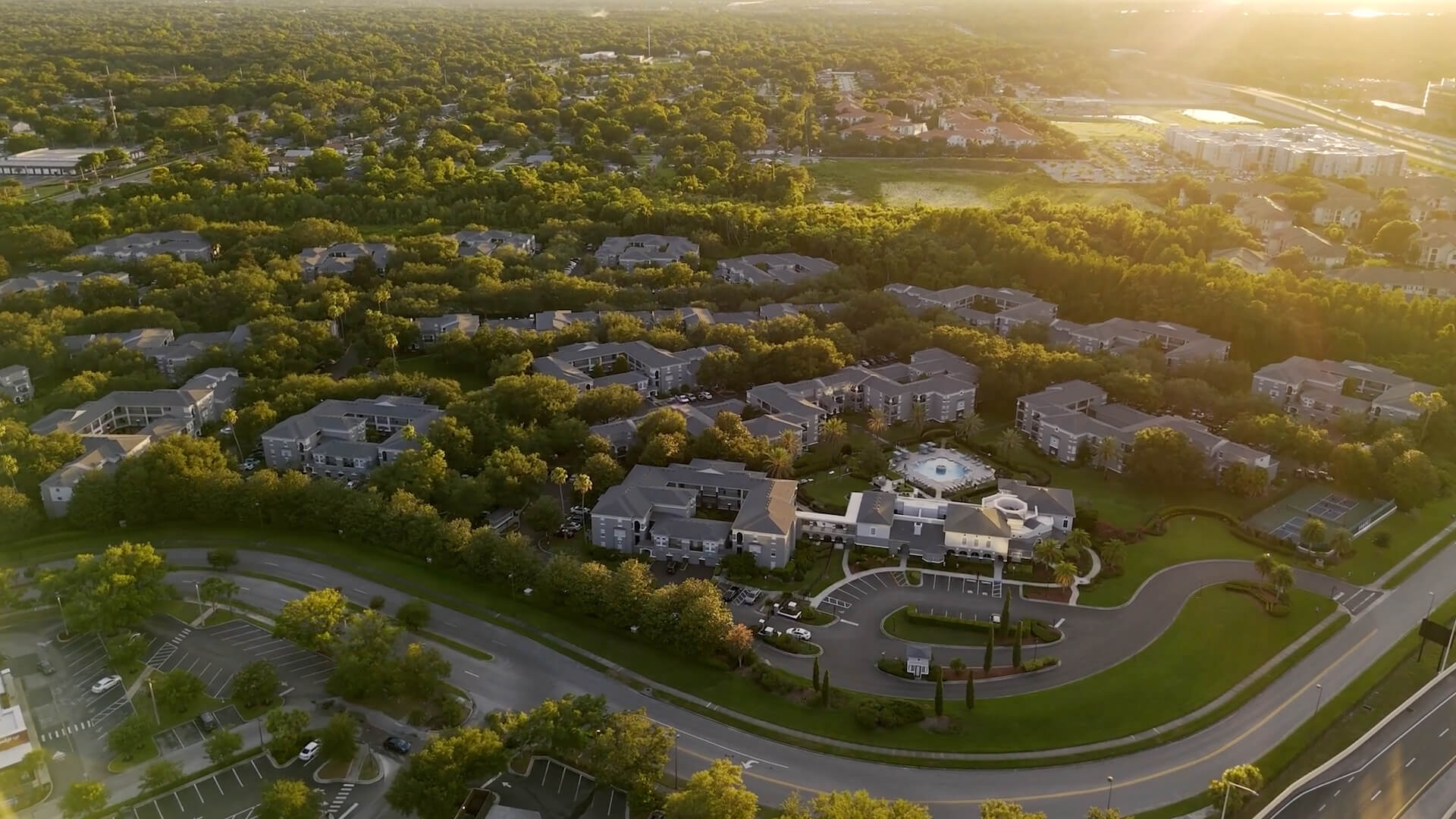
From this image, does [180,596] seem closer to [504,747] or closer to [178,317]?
[504,747]

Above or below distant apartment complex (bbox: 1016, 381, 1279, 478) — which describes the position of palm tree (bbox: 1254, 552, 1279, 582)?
below

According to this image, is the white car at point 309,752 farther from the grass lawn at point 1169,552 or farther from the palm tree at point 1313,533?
the palm tree at point 1313,533

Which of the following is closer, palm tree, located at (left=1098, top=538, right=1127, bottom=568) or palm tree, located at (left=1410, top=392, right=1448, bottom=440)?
palm tree, located at (left=1098, top=538, right=1127, bottom=568)

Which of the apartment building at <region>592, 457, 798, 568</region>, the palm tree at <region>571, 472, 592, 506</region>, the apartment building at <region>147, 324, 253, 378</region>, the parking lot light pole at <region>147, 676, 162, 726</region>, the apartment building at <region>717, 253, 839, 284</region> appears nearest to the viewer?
the parking lot light pole at <region>147, 676, 162, 726</region>

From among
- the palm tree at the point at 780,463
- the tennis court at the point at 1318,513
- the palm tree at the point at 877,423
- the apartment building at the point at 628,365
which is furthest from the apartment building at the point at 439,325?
the tennis court at the point at 1318,513

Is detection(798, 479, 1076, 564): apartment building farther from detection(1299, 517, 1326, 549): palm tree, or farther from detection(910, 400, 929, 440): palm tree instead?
detection(1299, 517, 1326, 549): palm tree

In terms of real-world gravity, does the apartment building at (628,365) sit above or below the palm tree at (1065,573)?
above

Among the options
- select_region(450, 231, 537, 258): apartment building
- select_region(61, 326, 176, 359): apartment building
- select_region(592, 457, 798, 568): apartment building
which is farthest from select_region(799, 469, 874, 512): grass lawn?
select_region(61, 326, 176, 359): apartment building
